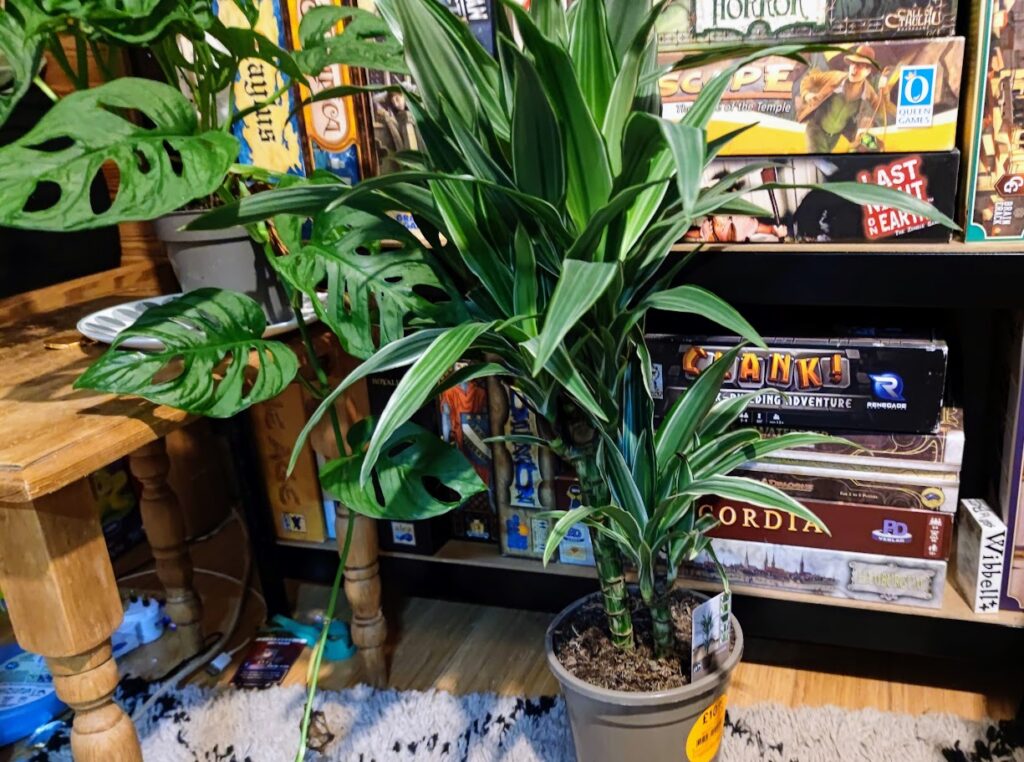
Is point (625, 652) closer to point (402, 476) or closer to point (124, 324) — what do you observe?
point (402, 476)

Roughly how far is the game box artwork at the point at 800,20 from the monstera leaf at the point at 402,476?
519 millimetres

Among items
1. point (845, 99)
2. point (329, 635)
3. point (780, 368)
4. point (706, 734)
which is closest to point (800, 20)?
point (845, 99)

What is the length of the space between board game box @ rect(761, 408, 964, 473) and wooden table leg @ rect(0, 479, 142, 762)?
74 cm

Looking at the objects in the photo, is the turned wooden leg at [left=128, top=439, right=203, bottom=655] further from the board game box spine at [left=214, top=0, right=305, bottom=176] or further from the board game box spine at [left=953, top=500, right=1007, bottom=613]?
the board game box spine at [left=953, top=500, right=1007, bottom=613]

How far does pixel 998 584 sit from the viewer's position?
3.25 feet

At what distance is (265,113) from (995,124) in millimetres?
880

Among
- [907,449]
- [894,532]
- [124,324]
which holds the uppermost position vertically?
[124,324]

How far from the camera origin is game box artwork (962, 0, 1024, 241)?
835mm

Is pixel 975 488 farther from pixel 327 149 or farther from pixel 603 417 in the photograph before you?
pixel 327 149

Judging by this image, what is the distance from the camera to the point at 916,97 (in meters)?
0.88

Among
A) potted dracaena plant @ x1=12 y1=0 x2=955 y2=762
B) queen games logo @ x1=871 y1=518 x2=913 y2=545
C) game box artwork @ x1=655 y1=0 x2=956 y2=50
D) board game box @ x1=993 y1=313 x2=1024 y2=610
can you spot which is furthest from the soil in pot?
game box artwork @ x1=655 y1=0 x2=956 y2=50

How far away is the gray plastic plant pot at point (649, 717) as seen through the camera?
2.69 feet


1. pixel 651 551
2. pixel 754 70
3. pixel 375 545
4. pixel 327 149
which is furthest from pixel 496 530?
pixel 754 70

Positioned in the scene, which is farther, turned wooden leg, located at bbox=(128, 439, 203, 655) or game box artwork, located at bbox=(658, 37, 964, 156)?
turned wooden leg, located at bbox=(128, 439, 203, 655)
